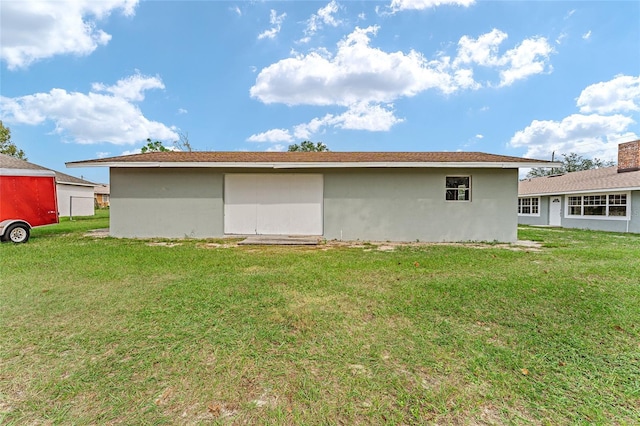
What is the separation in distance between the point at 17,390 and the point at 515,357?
3.86m

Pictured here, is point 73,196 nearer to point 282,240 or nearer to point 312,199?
point 282,240

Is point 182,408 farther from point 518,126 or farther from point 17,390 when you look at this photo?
point 518,126

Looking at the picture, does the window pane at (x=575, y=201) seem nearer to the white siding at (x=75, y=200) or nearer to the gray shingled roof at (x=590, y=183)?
the gray shingled roof at (x=590, y=183)

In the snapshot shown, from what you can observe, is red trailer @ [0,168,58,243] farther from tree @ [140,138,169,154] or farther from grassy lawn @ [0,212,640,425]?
tree @ [140,138,169,154]

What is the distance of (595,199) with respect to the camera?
51.1ft

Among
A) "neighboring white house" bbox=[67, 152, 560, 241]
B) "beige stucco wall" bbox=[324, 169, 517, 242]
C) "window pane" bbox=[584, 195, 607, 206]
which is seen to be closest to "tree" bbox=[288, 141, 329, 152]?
"window pane" bbox=[584, 195, 607, 206]

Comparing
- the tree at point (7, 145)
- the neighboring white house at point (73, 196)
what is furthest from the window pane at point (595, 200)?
the tree at point (7, 145)

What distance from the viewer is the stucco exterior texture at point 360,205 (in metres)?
9.62

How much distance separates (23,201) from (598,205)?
80.8 ft

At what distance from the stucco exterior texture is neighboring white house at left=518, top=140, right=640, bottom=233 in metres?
9.11

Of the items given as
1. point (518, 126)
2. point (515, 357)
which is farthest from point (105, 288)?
point (518, 126)

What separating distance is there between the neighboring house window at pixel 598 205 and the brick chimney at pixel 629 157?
2261mm

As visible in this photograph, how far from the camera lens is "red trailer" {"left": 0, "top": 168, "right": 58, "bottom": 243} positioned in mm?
8711

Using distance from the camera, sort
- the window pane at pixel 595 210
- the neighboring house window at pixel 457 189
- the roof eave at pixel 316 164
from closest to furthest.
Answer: the roof eave at pixel 316 164 → the neighboring house window at pixel 457 189 → the window pane at pixel 595 210
